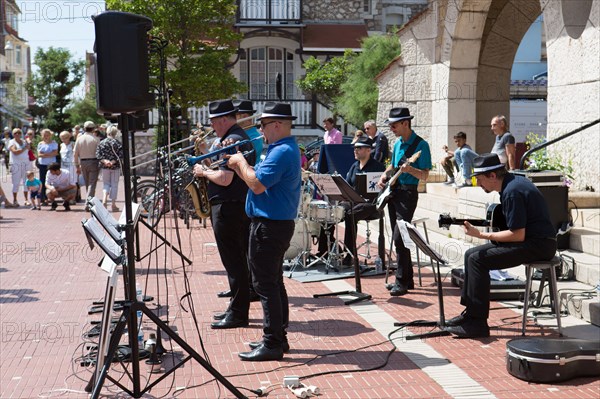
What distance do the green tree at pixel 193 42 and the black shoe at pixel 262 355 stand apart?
654 inches

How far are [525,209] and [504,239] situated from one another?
1.01 ft

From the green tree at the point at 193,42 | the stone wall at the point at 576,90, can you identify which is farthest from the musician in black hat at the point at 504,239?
the green tree at the point at 193,42

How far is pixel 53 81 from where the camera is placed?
161 feet

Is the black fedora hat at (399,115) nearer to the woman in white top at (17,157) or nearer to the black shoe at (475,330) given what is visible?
the black shoe at (475,330)

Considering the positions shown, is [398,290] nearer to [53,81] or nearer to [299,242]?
[299,242]

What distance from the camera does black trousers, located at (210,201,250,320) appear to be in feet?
25.1

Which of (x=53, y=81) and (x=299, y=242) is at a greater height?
(x=53, y=81)

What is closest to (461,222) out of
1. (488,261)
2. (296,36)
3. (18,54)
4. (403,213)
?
(488,261)

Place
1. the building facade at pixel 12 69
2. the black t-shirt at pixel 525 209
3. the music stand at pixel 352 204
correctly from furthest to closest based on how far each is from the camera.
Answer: the building facade at pixel 12 69 → the music stand at pixel 352 204 → the black t-shirt at pixel 525 209

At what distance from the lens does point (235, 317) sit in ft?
25.2

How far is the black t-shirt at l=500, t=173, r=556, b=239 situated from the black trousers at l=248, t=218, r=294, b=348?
1.87 metres

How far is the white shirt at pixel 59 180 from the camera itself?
738 inches

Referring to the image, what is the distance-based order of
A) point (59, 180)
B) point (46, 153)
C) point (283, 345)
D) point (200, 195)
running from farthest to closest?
point (46, 153) < point (59, 180) < point (200, 195) < point (283, 345)

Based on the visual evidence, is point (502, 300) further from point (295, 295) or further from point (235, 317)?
point (235, 317)
